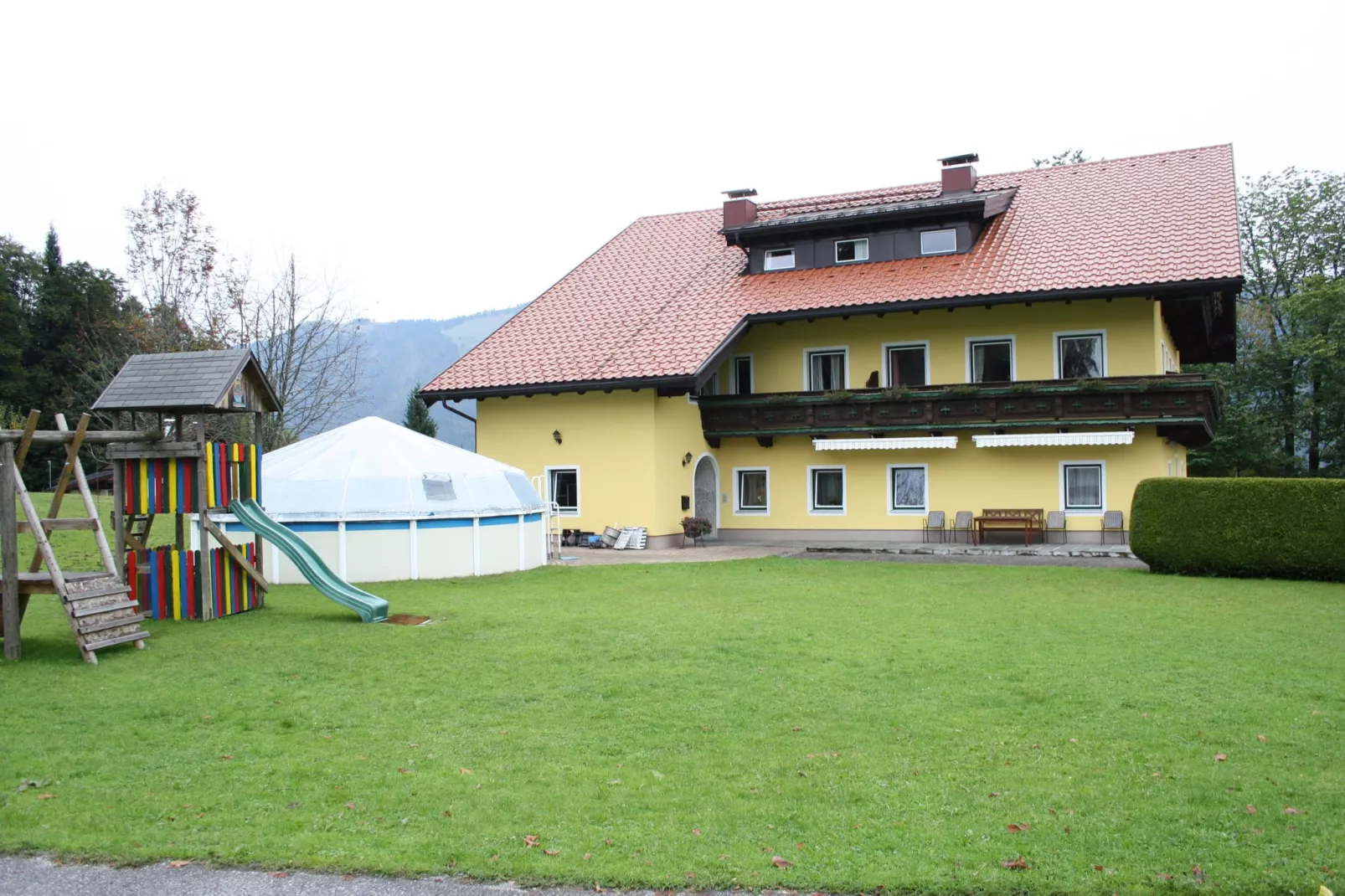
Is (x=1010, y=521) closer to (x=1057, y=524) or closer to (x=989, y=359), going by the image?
(x=1057, y=524)

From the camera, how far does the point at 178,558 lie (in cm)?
1391

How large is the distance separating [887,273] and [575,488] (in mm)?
9820

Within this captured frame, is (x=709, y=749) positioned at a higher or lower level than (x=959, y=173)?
lower

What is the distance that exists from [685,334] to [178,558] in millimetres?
14935

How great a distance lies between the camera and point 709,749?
7.44 meters

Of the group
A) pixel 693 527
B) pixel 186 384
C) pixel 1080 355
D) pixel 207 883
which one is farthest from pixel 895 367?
pixel 207 883

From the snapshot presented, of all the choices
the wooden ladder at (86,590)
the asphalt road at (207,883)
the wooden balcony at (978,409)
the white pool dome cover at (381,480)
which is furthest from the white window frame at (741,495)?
the asphalt road at (207,883)

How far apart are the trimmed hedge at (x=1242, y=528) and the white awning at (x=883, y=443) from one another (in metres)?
6.80

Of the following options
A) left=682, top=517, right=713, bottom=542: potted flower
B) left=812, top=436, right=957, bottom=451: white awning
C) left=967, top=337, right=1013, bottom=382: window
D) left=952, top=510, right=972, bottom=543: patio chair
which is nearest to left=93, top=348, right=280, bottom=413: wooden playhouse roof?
left=682, top=517, right=713, bottom=542: potted flower

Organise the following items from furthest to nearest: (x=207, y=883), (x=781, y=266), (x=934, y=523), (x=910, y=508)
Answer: (x=781, y=266) < (x=910, y=508) < (x=934, y=523) < (x=207, y=883)

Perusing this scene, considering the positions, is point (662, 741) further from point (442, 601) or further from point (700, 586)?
point (700, 586)

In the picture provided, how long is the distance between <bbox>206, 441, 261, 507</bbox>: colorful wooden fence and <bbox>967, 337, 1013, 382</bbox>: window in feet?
58.5

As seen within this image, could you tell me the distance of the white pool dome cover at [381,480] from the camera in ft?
59.9

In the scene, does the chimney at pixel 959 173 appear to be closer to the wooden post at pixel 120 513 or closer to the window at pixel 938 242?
the window at pixel 938 242
